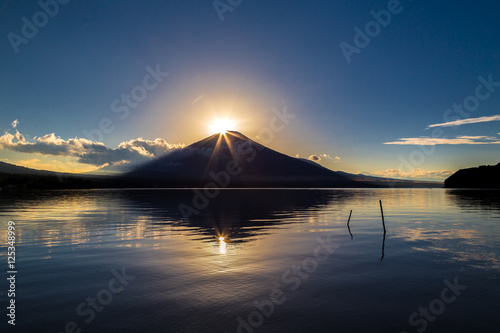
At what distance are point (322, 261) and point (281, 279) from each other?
6.19m

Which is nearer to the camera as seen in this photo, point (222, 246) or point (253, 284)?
point (253, 284)

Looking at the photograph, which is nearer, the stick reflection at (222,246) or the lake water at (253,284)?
the lake water at (253,284)

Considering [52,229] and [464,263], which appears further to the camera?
[52,229]

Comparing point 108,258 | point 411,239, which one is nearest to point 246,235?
point 108,258

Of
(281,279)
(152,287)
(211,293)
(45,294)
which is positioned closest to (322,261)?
(281,279)

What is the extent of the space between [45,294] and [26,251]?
45.6 ft

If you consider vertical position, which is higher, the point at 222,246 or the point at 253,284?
the point at 222,246

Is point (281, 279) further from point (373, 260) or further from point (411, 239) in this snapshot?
point (411, 239)

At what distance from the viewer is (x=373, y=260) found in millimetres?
25562

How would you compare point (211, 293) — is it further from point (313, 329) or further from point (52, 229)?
point (52, 229)

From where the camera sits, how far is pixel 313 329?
13.2 m

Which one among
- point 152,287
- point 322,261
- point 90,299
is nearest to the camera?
point 90,299

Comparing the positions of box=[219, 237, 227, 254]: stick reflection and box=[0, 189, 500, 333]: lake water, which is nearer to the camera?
box=[0, 189, 500, 333]: lake water

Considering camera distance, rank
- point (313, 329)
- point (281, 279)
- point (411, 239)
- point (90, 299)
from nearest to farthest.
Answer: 1. point (313, 329)
2. point (90, 299)
3. point (281, 279)
4. point (411, 239)
